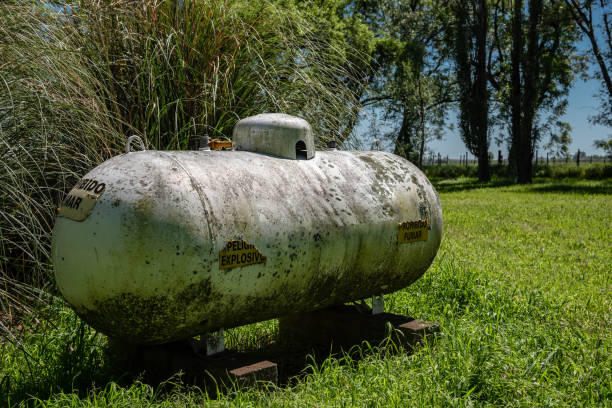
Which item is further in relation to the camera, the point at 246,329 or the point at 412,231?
the point at 246,329

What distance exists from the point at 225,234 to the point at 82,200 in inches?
24.2

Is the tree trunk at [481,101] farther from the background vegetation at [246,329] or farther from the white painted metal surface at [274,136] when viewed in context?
the white painted metal surface at [274,136]

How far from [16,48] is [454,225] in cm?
660

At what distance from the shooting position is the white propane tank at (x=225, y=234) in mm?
2424

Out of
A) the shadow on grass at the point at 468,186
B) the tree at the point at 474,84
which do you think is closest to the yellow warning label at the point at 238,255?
the shadow on grass at the point at 468,186

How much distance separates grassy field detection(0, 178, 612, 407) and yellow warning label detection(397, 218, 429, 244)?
23.5 inches

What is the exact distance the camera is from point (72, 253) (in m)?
2.46

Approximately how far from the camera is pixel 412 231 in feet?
11.3

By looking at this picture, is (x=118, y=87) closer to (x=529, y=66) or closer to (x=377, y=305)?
(x=377, y=305)

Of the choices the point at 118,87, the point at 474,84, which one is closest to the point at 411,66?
the point at 474,84

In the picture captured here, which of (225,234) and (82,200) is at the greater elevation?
(82,200)

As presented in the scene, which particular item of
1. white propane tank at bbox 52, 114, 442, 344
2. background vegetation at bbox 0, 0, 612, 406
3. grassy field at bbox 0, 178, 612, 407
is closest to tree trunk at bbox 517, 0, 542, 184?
background vegetation at bbox 0, 0, 612, 406

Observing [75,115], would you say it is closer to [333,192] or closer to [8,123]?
[8,123]

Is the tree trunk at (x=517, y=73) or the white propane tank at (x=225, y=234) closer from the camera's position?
the white propane tank at (x=225, y=234)
